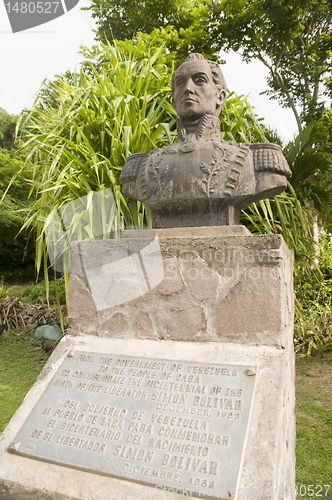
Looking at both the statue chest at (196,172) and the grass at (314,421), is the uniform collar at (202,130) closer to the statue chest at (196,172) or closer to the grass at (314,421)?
the statue chest at (196,172)

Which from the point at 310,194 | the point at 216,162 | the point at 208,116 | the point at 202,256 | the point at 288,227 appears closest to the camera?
the point at 202,256

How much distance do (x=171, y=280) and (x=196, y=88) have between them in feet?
3.70

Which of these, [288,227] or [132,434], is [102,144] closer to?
[288,227]

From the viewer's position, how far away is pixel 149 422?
1.48 metres

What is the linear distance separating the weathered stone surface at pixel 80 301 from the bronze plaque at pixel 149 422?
0.88 feet

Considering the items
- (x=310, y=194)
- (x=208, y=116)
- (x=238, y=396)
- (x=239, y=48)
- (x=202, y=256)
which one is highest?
(x=239, y=48)

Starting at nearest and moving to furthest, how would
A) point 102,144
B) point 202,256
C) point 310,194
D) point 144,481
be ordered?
point 144,481 → point 202,256 → point 102,144 → point 310,194

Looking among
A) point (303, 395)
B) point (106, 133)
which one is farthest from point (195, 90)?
point (303, 395)

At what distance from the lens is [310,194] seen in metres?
5.00

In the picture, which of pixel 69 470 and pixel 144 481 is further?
pixel 69 470

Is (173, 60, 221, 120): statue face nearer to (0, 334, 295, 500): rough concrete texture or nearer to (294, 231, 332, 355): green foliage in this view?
(0, 334, 295, 500): rough concrete texture

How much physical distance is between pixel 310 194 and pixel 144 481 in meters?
4.44

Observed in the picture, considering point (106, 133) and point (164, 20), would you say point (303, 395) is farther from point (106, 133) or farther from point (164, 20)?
point (164, 20)

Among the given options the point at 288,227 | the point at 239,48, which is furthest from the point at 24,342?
the point at 239,48
